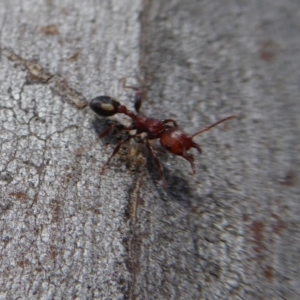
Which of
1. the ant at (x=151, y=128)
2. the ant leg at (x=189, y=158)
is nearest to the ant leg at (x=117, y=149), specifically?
the ant at (x=151, y=128)

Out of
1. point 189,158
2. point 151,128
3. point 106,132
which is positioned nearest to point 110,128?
point 106,132

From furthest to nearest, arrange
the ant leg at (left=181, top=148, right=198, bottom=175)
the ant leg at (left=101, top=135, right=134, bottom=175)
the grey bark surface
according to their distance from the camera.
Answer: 1. the ant leg at (left=181, top=148, right=198, bottom=175)
2. the ant leg at (left=101, top=135, right=134, bottom=175)
3. the grey bark surface

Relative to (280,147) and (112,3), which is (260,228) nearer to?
(280,147)

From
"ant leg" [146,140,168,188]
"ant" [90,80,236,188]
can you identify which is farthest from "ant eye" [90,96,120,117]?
"ant leg" [146,140,168,188]

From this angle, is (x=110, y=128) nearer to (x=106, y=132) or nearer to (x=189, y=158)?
(x=106, y=132)

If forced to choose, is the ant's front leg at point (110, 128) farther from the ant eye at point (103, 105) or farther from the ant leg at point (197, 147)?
the ant leg at point (197, 147)

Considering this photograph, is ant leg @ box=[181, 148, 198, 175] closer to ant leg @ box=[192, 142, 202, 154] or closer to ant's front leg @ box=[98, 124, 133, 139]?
ant leg @ box=[192, 142, 202, 154]

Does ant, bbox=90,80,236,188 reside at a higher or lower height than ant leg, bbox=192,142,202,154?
higher

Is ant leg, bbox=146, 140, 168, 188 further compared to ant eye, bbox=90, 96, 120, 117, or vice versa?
ant eye, bbox=90, 96, 120, 117
